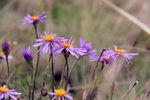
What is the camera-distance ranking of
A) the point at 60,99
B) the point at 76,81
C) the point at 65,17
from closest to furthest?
the point at 60,99, the point at 76,81, the point at 65,17

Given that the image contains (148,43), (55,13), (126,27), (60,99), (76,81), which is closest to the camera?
(60,99)

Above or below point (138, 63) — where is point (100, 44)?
above

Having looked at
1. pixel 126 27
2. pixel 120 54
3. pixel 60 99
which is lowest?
pixel 60 99

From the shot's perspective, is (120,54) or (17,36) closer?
(120,54)

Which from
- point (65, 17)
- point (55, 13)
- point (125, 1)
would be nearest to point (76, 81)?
point (125, 1)

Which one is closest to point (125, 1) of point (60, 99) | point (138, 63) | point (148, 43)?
point (148, 43)

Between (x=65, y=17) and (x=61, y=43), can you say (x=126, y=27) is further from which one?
(x=61, y=43)
